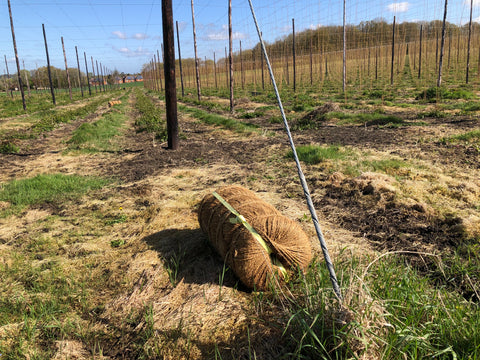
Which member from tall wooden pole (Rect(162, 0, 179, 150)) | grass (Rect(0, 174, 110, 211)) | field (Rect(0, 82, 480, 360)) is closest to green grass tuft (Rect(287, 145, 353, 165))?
field (Rect(0, 82, 480, 360))

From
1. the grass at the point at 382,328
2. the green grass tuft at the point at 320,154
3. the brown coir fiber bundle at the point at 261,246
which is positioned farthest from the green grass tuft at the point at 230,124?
the grass at the point at 382,328

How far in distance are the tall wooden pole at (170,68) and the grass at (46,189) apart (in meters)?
2.90

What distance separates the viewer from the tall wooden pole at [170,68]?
316 inches

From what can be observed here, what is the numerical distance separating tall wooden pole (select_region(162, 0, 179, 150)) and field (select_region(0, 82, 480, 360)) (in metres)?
0.72

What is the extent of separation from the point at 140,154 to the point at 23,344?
6.83m

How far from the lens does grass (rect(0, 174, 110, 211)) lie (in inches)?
211

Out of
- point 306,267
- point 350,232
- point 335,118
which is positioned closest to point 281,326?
point 306,267

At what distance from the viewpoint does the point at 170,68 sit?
8312mm

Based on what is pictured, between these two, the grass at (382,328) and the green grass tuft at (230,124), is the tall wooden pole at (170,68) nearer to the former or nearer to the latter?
the green grass tuft at (230,124)

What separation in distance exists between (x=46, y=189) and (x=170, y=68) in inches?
173

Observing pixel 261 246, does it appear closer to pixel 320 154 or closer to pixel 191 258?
pixel 191 258

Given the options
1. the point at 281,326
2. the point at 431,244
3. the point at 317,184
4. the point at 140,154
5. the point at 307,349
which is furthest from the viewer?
the point at 140,154

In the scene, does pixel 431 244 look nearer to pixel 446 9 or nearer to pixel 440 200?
pixel 440 200

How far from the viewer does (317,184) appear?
5.48 meters
